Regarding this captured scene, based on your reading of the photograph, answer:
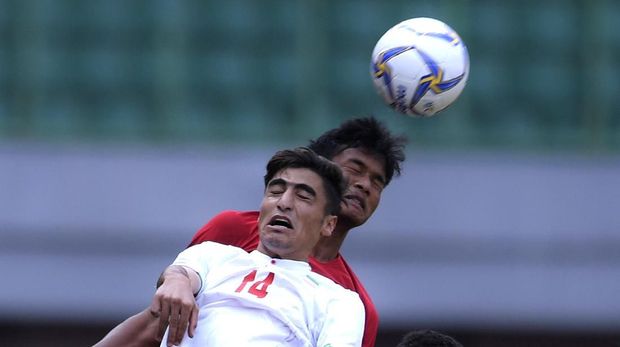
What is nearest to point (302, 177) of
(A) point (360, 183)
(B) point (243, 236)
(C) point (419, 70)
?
(B) point (243, 236)

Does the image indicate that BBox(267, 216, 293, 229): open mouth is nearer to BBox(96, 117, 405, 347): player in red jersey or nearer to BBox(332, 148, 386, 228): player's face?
BBox(96, 117, 405, 347): player in red jersey

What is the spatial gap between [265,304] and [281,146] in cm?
676

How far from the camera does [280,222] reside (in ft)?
19.5

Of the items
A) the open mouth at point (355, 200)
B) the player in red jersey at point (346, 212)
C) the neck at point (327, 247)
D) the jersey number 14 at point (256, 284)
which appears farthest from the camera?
the neck at point (327, 247)

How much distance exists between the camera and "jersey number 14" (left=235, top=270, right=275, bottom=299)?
5816mm

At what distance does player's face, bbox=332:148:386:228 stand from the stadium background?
5.18 meters

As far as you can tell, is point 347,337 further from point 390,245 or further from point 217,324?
point 390,245

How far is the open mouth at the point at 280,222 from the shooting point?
5.95 metres

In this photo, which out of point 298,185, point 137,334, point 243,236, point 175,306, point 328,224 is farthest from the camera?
point 243,236

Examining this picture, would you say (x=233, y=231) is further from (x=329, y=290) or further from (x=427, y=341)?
(x=427, y=341)

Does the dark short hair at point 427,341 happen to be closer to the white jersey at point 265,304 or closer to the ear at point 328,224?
the white jersey at point 265,304

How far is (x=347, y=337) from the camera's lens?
18.8ft

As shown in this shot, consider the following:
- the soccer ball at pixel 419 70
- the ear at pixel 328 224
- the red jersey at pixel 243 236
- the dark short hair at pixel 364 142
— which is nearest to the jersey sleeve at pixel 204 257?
the ear at pixel 328 224

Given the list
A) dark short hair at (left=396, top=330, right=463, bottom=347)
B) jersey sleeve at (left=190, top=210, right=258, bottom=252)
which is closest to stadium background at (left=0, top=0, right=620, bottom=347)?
jersey sleeve at (left=190, top=210, right=258, bottom=252)
